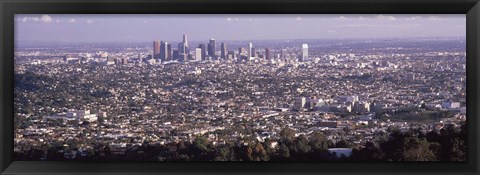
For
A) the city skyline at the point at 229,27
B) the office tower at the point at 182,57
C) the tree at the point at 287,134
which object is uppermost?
the city skyline at the point at 229,27

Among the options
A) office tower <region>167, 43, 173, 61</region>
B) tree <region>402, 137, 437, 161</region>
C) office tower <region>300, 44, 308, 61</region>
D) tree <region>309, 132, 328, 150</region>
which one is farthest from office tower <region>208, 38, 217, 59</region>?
tree <region>402, 137, 437, 161</region>

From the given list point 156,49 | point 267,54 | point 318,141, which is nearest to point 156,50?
point 156,49

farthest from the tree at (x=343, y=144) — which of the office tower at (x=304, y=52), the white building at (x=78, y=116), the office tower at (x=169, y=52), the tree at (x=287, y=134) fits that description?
the white building at (x=78, y=116)

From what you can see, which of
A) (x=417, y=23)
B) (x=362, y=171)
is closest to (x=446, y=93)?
(x=417, y=23)

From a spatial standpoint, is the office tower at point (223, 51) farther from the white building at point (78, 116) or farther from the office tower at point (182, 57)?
the white building at point (78, 116)

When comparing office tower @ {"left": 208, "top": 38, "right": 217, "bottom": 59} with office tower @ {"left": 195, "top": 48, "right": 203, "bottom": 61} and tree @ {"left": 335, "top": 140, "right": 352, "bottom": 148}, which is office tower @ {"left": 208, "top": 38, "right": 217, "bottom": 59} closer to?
office tower @ {"left": 195, "top": 48, "right": 203, "bottom": 61}
